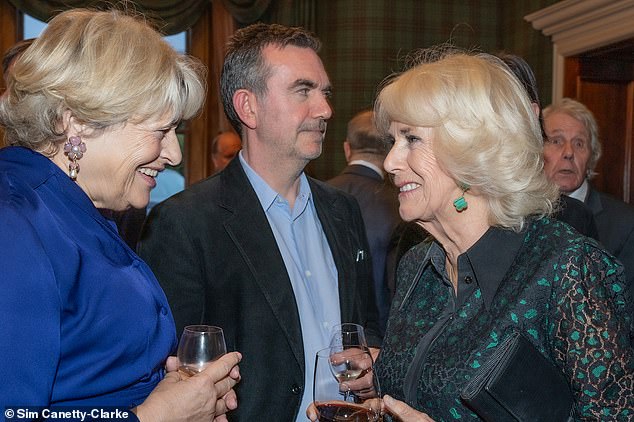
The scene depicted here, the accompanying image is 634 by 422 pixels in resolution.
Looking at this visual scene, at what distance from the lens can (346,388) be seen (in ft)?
5.46

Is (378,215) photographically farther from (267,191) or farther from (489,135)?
(489,135)

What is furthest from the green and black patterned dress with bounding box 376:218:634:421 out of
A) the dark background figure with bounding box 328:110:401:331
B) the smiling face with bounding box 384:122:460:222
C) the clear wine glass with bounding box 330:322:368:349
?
the dark background figure with bounding box 328:110:401:331

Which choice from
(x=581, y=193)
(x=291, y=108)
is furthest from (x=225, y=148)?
(x=291, y=108)

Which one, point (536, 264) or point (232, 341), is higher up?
point (536, 264)

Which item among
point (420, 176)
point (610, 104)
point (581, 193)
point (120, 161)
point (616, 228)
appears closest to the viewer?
point (120, 161)

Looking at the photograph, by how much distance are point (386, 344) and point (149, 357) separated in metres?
0.78

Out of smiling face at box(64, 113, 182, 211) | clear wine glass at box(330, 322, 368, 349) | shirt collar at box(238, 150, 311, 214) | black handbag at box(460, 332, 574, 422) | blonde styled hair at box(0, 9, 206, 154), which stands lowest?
black handbag at box(460, 332, 574, 422)

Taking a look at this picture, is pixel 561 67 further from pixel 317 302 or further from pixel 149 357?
pixel 149 357

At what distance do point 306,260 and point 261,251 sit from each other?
0.21 m

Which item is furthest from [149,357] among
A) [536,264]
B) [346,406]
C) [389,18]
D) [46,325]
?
[389,18]

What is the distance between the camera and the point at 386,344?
223 centimetres

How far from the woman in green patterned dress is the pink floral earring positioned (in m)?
0.89

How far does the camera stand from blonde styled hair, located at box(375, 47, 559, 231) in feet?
6.70

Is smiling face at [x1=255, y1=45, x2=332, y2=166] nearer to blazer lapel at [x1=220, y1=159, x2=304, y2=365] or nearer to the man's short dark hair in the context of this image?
the man's short dark hair
